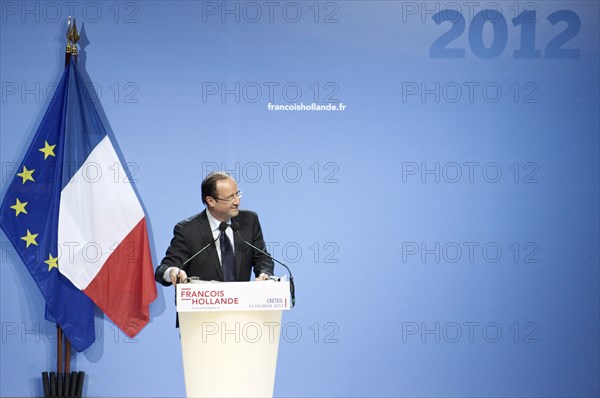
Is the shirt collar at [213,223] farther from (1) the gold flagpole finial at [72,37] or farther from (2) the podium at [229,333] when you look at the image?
(1) the gold flagpole finial at [72,37]

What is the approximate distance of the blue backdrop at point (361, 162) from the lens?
516 centimetres

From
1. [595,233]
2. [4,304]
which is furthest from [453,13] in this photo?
[4,304]

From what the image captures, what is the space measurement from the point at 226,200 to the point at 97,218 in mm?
1492

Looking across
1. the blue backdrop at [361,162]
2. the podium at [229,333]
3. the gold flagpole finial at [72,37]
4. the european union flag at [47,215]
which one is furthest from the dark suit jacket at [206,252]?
the gold flagpole finial at [72,37]

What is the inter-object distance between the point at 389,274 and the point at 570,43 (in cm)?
194

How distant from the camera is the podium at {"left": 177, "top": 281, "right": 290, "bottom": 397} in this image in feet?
11.1

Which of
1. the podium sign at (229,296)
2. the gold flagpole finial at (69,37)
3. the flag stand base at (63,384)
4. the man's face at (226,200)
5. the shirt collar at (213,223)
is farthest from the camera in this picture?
the flag stand base at (63,384)

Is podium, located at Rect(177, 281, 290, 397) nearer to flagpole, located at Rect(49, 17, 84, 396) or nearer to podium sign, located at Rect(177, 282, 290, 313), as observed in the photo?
podium sign, located at Rect(177, 282, 290, 313)

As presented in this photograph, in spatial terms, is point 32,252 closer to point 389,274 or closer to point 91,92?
point 91,92

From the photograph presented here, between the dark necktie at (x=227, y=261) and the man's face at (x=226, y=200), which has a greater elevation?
the man's face at (x=226, y=200)

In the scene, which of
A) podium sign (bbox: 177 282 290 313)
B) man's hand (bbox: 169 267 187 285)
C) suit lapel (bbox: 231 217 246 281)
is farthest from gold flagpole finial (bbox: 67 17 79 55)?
podium sign (bbox: 177 282 290 313)

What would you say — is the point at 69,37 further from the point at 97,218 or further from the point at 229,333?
the point at 229,333

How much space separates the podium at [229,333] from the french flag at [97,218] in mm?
1737

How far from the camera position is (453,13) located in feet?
16.9
